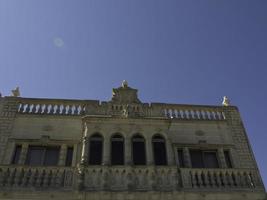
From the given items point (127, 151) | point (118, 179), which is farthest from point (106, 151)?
point (118, 179)

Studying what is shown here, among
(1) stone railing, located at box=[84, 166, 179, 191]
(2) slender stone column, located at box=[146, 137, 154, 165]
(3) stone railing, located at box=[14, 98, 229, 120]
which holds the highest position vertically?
(3) stone railing, located at box=[14, 98, 229, 120]

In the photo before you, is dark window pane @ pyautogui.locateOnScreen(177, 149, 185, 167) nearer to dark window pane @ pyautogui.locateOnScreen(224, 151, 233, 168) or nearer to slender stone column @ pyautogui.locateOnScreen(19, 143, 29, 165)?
dark window pane @ pyautogui.locateOnScreen(224, 151, 233, 168)

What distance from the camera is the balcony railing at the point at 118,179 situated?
727 inches

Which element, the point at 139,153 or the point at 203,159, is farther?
the point at 203,159

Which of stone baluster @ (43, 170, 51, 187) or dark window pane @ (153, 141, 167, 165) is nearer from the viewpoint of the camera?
stone baluster @ (43, 170, 51, 187)

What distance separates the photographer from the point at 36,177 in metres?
18.8

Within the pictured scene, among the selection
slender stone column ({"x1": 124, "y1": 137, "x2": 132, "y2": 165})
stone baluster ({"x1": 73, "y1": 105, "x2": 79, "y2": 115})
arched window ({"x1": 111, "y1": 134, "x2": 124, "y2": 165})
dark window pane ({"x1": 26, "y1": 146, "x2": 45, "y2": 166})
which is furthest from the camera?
stone baluster ({"x1": 73, "y1": 105, "x2": 79, "y2": 115})

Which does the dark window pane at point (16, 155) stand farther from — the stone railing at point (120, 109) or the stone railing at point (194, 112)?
the stone railing at point (194, 112)

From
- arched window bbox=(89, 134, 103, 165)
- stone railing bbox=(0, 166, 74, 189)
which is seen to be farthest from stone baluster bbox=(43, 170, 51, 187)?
arched window bbox=(89, 134, 103, 165)

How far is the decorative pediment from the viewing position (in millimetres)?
22812

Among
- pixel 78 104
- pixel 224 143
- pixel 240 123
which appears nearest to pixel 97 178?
pixel 78 104

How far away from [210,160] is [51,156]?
881 cm

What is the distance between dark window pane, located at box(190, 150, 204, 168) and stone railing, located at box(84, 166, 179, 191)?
2360 millimetres

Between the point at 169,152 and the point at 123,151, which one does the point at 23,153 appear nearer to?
the point at 123,151
